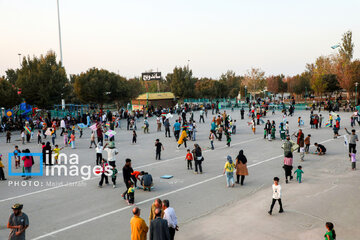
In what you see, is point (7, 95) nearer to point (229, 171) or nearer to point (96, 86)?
point (96, 86)

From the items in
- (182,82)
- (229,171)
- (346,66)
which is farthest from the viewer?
(182,82)

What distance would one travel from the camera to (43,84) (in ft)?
142

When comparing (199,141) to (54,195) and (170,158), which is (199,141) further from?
(54,195)

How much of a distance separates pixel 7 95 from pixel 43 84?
22.0ft

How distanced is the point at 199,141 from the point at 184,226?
15.2 m

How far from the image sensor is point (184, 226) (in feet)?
30.5

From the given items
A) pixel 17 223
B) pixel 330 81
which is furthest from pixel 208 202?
pixel 330 81

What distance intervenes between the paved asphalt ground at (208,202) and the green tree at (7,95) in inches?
852

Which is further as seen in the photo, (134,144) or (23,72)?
(23,72)

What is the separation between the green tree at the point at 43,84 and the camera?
4278cm

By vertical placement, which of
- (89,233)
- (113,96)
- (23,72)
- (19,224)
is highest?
(23,72)

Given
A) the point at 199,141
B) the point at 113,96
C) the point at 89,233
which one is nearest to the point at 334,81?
the point at 113,96

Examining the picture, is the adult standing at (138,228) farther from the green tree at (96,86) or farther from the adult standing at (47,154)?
the green tree at (96,86)

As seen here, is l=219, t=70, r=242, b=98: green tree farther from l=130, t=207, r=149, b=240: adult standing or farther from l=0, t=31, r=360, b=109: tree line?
l=130, t=207, r=149, b=240: adult standing
